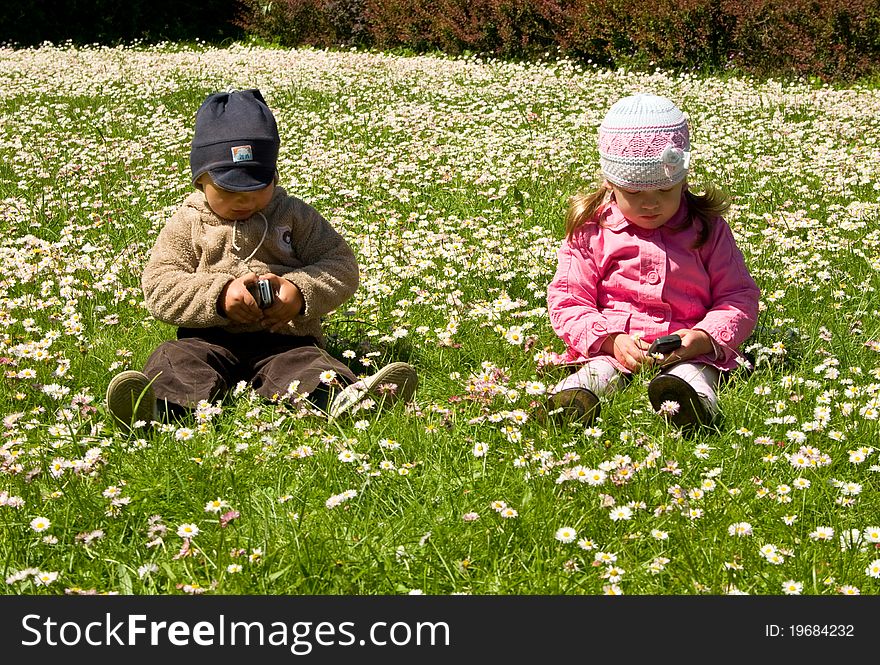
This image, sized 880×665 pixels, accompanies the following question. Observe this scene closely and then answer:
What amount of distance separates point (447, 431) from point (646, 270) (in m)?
1.05

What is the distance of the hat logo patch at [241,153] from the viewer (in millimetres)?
3641

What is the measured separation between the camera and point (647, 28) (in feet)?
44.7

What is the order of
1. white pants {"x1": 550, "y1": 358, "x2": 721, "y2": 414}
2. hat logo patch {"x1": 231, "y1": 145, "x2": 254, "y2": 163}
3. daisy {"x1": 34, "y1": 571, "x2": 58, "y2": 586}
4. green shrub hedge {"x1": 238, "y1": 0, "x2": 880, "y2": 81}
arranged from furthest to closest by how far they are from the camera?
green shrub hedge {"x1": 238, "y1": 0, "x2": 880, "y2": 81}
hat logo patch {"x1": 231, "y1": 145, "x2": 254, "y2": 163}
white pants {"x1": 550, "y1": 358, "x2": 721, "y2": 414}
daisy {"x1": 34, "y1": 571, "x2": 58, "y2": 586}

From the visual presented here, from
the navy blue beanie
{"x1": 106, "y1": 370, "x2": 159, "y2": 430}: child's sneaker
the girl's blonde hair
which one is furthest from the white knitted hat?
{"x1": 106, "y1": 370, "x2": 159, "y2": 430}: child's sneaker

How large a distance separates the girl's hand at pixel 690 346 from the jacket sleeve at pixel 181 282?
5.27 ft

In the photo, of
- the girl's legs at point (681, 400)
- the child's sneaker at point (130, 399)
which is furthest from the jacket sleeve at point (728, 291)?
the child's sneaker at point (130, 399)

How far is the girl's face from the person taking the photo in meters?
3.69

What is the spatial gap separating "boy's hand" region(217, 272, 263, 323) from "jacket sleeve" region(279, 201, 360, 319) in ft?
0.56

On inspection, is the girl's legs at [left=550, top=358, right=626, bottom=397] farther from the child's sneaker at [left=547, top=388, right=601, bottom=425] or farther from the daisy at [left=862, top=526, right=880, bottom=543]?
the daisy at [left=862, top=526, right=880, bottom=543]

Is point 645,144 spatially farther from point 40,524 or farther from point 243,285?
point 40,524

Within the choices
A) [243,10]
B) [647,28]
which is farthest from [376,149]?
[243,10]

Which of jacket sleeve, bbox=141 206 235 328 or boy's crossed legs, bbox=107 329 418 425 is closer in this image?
boy's crossed legs, bbox=107 329 418 425

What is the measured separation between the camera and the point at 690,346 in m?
3.61

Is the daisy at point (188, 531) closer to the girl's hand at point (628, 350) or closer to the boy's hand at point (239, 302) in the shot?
the boy's hand at point (239, 302)
